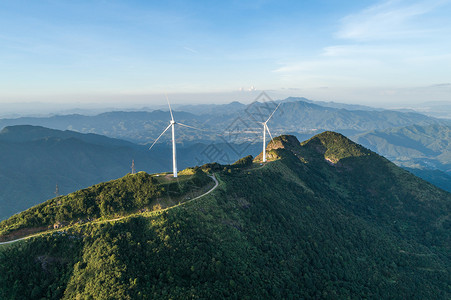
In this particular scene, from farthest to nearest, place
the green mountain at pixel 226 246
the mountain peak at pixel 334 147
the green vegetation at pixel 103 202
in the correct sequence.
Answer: the mountain peak at pixel 334 147 → the green vegetation at pixel 103 202 → the green mountain at pixel 226 246

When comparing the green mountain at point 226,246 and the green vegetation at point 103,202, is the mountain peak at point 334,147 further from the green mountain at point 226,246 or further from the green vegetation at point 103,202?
the green vegetation at point 103,202

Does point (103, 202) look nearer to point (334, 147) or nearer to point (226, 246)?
point (226, 246)

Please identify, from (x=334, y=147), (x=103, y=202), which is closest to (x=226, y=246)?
(x=103, y=202)

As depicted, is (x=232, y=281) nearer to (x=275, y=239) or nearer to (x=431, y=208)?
(x=275, y=239)

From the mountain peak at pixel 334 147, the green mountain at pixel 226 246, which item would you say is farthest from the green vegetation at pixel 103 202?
the mountain peak at pixel 334 147

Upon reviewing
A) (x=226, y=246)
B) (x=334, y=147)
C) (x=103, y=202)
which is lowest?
(x=334, y=147)

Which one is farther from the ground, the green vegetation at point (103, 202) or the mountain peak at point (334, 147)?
the green vegetation at point (103, 202)

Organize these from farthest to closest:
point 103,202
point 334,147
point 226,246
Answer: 1. point 334,147
2. point 103,202
3. point 226,246

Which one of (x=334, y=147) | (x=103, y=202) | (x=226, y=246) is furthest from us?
(x=334, y=147)

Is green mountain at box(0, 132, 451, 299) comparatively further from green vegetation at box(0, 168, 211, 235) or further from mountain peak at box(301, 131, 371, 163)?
mountain peak at box(301, 131, 371, 163)
